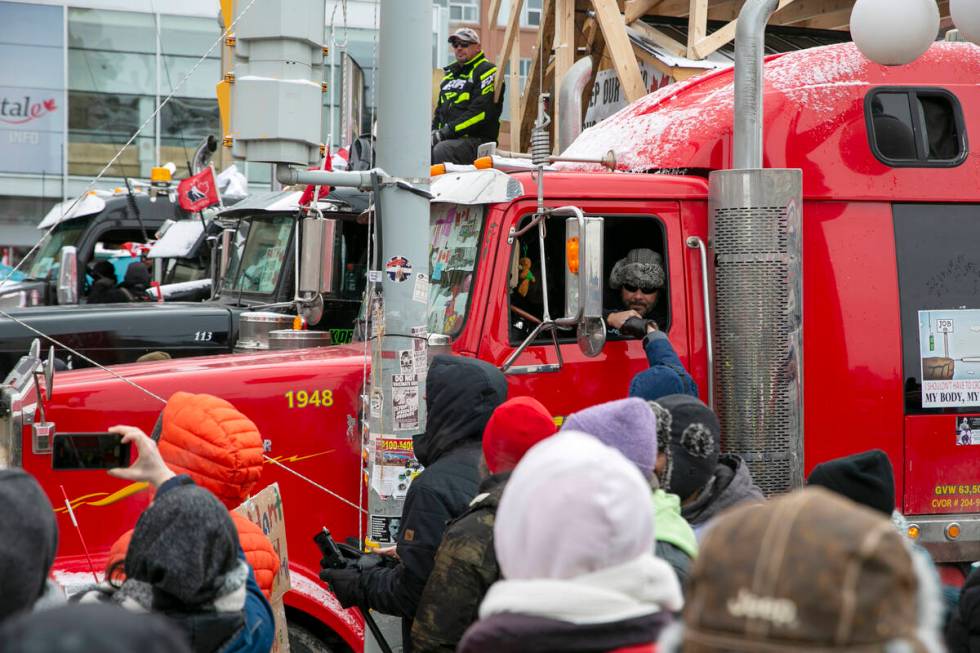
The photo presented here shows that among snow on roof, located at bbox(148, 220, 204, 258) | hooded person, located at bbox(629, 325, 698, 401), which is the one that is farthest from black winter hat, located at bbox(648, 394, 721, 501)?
snow on roof, located at bbox(148, 220, 204, 258)

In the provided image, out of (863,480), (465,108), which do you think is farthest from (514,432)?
(465,108)

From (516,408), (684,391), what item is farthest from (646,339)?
(516,408)

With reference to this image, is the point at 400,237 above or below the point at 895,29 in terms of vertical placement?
below

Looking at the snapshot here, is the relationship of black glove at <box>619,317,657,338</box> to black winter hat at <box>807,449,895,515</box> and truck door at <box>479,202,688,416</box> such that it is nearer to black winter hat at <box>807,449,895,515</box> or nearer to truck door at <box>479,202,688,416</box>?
truck door at <box>479,202,688,416</box>

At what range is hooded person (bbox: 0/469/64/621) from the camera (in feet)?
6.79

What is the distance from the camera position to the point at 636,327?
531 cm

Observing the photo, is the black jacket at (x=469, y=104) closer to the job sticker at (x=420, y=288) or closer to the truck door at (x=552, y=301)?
the truck door at (x=552, y=301)

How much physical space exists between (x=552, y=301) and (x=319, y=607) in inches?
65.9

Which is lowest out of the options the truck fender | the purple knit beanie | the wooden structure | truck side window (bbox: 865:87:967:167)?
the truck fender

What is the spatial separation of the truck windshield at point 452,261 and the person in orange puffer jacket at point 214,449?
6.30 feet

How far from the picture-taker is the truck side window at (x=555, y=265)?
5.33m

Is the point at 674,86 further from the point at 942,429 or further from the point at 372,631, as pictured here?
the point at 372,631

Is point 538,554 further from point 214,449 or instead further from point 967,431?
point 967,431

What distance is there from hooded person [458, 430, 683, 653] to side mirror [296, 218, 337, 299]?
137 inches
